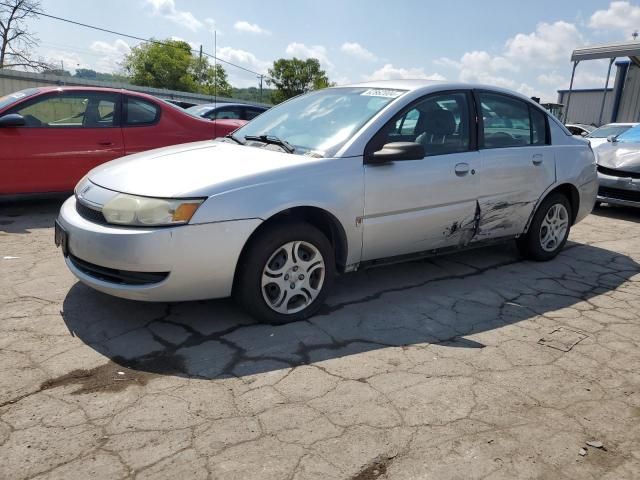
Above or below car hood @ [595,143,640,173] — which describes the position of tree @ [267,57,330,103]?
above

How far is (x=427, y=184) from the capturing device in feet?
12.7

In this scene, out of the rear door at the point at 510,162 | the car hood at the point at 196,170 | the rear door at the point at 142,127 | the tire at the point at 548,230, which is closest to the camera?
the car hood at the point at 196,170

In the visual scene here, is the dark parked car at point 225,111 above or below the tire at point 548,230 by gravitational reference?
above

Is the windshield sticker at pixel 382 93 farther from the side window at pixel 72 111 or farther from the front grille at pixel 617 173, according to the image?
the front grille at pixel 617 173

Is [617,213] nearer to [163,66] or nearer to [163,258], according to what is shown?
[163,258]

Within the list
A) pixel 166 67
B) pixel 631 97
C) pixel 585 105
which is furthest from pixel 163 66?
pixel 631 97

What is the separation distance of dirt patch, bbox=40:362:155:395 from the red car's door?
391cm

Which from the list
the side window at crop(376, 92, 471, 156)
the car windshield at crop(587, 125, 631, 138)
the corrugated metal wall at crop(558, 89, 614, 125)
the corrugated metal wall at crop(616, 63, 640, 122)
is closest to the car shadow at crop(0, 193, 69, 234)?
the side window at crop(376, 92, 471, 156)

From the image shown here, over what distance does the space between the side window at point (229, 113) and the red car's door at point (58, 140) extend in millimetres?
6016

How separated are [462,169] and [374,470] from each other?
8.56 feet

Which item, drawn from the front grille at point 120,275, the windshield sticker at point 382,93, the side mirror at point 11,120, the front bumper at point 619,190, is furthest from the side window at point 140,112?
the front bumper at point 619,190

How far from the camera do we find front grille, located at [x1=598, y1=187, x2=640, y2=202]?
24.3ft

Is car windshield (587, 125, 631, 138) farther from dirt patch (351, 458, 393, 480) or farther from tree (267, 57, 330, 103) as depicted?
tree (267, 57, 330, 103)

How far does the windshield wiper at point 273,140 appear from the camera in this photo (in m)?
3.65
